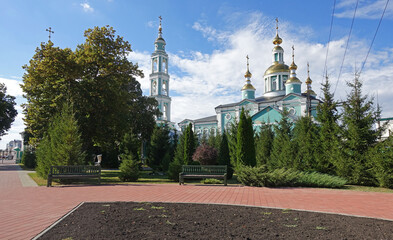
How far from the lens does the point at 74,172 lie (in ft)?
39.5

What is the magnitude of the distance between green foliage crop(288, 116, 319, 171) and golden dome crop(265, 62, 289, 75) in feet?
145

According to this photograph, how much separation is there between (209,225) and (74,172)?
9.50 meters

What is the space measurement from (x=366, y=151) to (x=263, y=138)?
28.5 ft

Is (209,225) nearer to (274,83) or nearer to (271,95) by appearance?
(271,95)

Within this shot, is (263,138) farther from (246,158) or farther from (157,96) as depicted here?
(157,96)

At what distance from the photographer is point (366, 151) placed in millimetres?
12242

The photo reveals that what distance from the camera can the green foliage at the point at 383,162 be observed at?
11172 millimetres

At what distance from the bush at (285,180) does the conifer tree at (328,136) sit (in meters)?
1.69

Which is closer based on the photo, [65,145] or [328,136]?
[65,145]

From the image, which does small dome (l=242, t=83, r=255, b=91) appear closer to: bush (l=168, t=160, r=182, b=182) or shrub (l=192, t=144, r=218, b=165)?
shrub (l=192, t=144, r=218, b=165)

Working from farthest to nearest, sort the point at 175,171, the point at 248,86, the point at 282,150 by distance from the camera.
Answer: the point at 248,86 < the point at 282,150 < the point at 175,171

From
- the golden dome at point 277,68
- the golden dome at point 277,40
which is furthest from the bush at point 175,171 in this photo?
the golden dome at point 277,40

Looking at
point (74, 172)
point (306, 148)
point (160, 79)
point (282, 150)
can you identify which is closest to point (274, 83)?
point (160, 79)

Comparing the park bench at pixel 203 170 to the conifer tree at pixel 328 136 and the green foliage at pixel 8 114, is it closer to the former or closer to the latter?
the conifer tree at pixel 328 136
